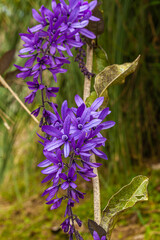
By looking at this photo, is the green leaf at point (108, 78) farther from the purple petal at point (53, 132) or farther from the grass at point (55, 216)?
the grass at point (55, 216)

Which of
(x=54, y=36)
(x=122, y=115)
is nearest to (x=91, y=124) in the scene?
(x=54, y=36)

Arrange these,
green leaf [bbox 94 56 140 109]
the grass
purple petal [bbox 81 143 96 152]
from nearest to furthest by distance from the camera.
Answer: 1. purple petal [bbox 81 143 96 152]
2. green leaf [bbox 94 56 140 109]
3. the grass

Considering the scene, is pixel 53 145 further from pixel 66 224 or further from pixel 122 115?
pixel 122 115

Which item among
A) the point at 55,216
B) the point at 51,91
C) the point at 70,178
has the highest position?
the point at 51,91

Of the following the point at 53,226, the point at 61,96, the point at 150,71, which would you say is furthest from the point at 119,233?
the point at 150,71

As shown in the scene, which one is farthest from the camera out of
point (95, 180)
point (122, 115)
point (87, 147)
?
point (122, 115)

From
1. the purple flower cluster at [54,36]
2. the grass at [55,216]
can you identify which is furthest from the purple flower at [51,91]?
the grass at [55,216]

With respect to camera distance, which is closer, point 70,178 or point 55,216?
point 70,178

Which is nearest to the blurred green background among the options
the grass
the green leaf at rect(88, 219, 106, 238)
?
the grass

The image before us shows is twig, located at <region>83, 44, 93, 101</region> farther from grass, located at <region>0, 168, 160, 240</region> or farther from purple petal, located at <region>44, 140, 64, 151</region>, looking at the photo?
grass, located at <region>0, 168, 160, 240</region>
